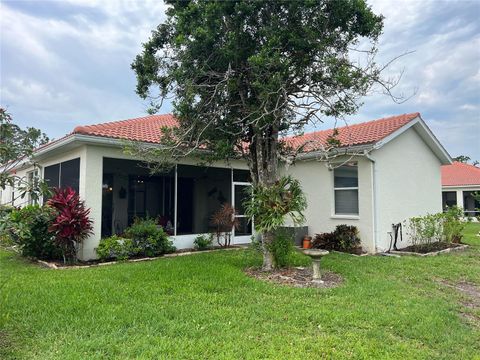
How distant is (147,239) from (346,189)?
25.9 ft

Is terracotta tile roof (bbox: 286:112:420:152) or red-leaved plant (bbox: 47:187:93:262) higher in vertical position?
terracotta tile roof (bbox: 286:112:420:152)

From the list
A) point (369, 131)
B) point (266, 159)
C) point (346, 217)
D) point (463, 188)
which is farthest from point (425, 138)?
point (463, 188)

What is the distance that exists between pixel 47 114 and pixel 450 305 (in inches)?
894

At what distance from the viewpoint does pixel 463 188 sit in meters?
29.8

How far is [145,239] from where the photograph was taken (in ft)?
36.3

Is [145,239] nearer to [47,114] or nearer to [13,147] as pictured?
[13,147]

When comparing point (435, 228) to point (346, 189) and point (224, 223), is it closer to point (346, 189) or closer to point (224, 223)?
point (346, 189)

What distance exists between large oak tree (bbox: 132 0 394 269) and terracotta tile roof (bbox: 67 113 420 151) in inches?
56.1

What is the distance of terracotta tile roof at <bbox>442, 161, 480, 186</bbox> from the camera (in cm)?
2966

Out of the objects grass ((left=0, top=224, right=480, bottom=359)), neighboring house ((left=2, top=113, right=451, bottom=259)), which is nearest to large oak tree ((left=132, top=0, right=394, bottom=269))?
neighboring house ((left=2, top=113, right=451, bottom=259))

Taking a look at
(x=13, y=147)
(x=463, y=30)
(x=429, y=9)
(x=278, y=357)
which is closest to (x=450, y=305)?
(x=278, y=357)

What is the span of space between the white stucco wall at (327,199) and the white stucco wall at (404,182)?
37 centimetres

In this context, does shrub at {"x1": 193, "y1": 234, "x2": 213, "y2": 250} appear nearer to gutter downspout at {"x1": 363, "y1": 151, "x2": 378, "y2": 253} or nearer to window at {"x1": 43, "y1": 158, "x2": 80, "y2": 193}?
window at {"x1": 43, "y1": 158, "x2": 80, "y2": 193}

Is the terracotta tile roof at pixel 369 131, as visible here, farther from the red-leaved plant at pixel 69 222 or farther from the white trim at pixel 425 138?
the red-leaved plant at pixel 69 222
